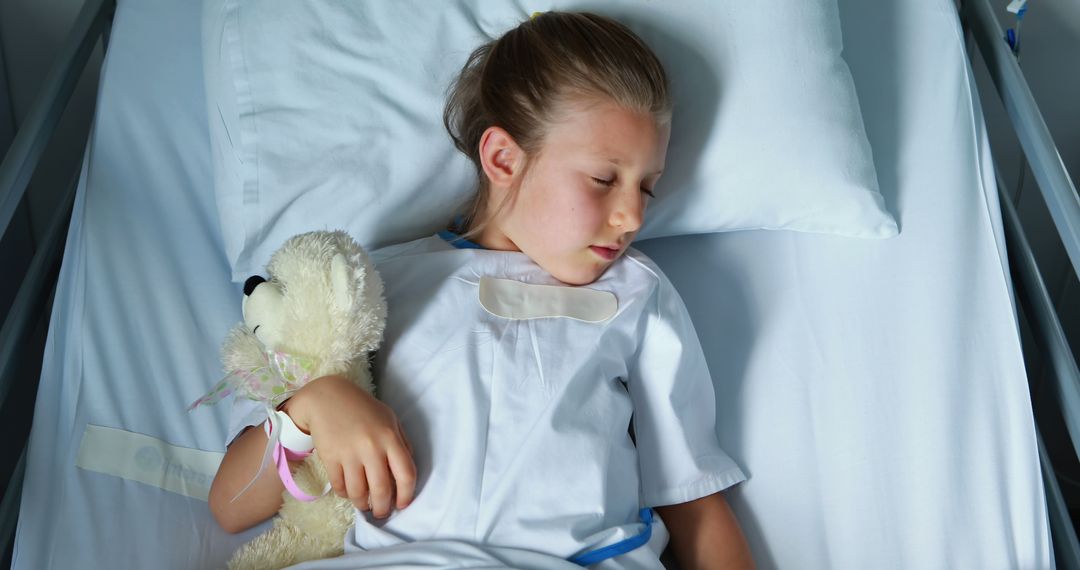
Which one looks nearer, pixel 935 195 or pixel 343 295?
pixel 343 295

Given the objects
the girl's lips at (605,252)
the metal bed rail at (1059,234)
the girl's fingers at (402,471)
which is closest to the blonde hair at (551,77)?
the girl's lips at (605,252)

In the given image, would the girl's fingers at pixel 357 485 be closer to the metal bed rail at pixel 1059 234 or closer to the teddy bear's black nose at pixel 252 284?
the teddy bear's black nose at pixel 252 284

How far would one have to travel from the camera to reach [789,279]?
4.57 feet

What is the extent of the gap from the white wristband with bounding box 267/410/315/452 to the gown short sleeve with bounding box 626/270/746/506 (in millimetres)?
387

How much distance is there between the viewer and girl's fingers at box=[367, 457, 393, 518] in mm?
1038

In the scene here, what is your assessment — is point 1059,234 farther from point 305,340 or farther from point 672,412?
point 305,340

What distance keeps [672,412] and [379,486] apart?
347 millimetres

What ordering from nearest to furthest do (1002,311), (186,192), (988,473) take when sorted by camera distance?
(988,473) → (1002,311) → (186,192)

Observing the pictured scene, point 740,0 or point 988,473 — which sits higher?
point 740,0

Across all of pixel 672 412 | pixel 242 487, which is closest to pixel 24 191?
pixel 242 487

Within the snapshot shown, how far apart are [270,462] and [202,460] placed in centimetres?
19

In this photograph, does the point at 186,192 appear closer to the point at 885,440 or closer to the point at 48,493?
the point at 48,493

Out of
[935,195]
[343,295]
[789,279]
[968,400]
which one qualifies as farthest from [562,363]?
[935,195]

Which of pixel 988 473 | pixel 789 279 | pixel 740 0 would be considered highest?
pixel 740 0
